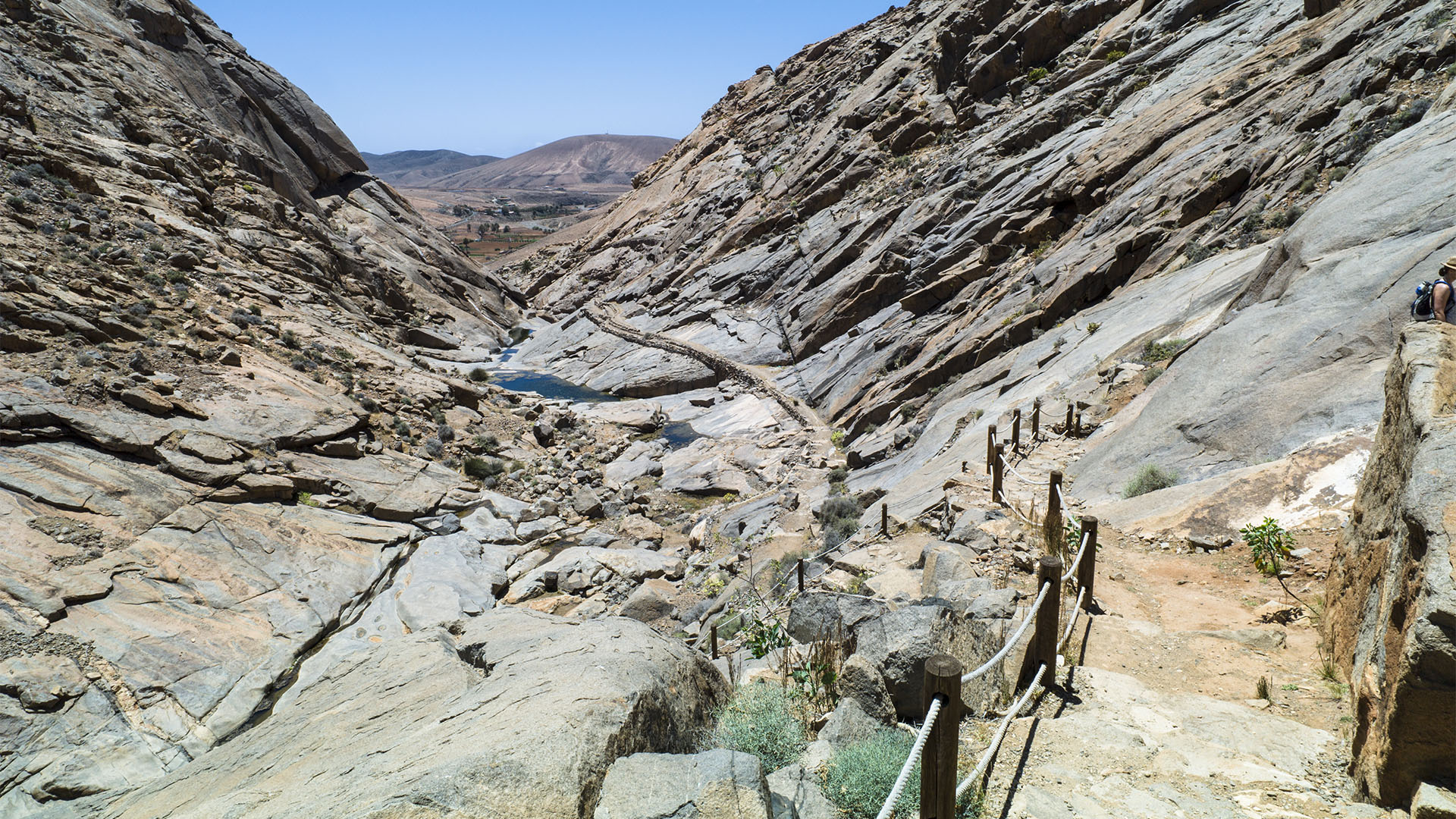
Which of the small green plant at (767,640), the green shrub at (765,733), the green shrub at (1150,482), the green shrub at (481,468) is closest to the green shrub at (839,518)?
the green shrub at (1150,482)

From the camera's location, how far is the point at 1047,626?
5680 millimetres

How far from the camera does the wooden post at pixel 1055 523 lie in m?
8.11

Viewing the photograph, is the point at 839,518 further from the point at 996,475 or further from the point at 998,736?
the point at 998,736

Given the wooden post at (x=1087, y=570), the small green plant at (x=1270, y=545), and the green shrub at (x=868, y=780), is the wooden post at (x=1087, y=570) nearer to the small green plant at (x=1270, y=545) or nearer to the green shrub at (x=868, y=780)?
the small green plant at (x=1270, y=545)

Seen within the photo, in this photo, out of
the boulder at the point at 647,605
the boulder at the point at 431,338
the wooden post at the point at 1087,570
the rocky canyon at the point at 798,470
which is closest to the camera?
the rocky canyon at the point at 798,470

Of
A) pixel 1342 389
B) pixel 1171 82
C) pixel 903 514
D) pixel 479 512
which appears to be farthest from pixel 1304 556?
pixel 1171 82

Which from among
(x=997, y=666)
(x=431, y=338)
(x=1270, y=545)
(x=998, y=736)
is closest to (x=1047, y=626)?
(x=997, y=666)

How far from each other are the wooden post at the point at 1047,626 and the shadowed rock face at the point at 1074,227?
5.53 meters

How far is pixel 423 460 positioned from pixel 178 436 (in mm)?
6318

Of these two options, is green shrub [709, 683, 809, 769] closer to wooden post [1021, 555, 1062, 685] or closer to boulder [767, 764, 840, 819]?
boulder [767, 764, 840, 819]

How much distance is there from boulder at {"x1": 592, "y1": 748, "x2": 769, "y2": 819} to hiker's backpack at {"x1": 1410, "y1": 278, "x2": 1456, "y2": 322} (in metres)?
9.08

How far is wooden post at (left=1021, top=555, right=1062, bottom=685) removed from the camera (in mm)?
5516

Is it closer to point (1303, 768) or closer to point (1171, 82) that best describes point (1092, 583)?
point (1303, 768)

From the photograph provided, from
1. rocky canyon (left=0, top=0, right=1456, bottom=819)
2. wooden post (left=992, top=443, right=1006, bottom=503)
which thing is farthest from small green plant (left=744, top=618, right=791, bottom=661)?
wooden post (left=992, top=443, right=1006, bottom=503)
